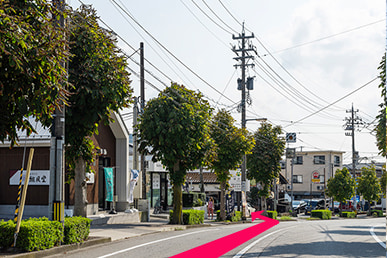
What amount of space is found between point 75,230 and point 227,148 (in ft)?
64.7

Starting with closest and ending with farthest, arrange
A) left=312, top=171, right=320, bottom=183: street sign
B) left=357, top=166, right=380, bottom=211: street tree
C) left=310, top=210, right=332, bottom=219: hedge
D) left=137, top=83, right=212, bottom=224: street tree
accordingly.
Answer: left=137, top=83, right=212, bottom=224: street tree < left=310, top=210, right=332, bottom=219: hedge < left=357, top=166, right=380, bottom=211: street tree < left=312, top=171, right=320, bottom=183: street sign

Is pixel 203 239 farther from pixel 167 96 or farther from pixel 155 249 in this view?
pixel 167 96

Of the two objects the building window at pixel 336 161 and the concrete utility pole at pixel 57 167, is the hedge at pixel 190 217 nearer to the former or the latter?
the concrete utility pole at pixel 57 167

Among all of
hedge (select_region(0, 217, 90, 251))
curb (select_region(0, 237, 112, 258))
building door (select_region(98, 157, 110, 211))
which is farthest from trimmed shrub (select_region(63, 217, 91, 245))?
building door (select_region(98, 157, 110, 211))

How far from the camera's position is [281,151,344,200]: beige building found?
89.1 meters

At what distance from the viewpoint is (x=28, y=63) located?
8.77 metres

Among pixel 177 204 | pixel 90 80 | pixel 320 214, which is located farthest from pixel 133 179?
pixel 320 214

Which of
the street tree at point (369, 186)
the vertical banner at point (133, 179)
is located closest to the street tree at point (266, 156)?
the vertical banner at point (133, 179)

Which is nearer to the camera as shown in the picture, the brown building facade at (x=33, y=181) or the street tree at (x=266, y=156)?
the brown building facade at (x=33, y=181)

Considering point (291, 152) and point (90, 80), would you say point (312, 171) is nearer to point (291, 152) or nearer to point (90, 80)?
point (291, 152)

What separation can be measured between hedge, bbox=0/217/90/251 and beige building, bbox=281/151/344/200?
257ft

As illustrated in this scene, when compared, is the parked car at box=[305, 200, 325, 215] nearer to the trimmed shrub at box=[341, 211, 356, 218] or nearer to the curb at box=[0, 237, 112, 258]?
the trimmed shrub at box=[341, 211, 356, 218]

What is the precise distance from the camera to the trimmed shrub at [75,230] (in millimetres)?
13297

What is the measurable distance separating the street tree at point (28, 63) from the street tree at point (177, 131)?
42.4ft
